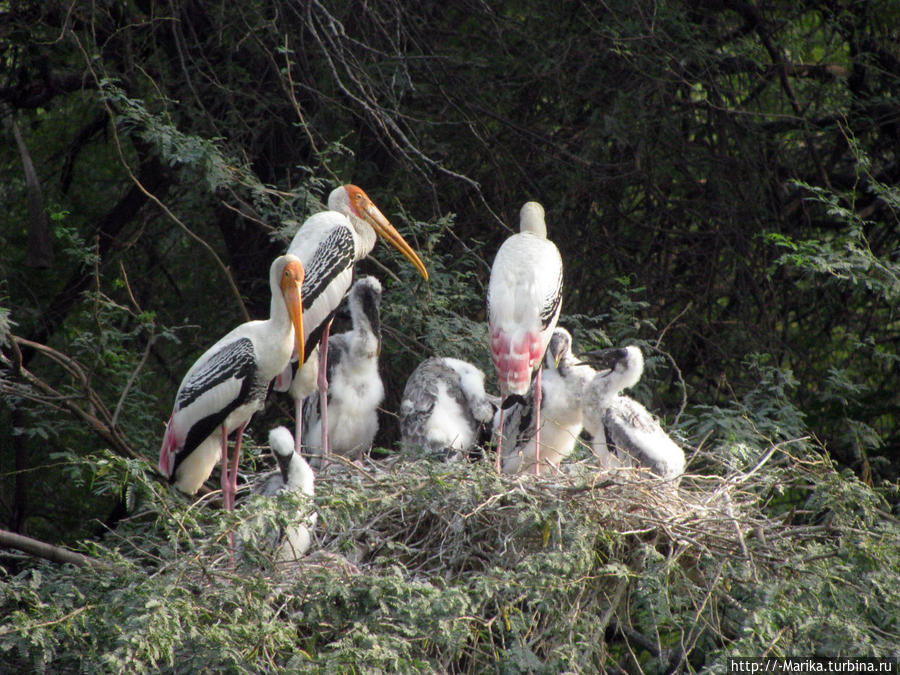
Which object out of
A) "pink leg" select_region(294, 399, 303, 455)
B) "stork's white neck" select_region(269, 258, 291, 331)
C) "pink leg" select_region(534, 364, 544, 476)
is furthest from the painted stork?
"pink leg" select_region(534, 364, 544, 476)

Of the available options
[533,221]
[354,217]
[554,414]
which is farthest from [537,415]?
[354,217]

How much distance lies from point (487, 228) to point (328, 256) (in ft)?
4.63

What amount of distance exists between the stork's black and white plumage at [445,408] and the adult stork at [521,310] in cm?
19

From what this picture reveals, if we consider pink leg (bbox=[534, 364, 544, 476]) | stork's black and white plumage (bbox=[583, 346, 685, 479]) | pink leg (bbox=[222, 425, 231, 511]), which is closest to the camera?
pink leg (bbox=[222, 425, 231, 511])

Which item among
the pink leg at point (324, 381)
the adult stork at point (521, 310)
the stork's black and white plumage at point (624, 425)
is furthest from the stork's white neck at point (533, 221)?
the pink leg at point (324, 381)

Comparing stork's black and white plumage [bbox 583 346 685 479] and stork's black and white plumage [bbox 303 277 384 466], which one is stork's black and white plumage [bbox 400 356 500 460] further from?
stork's black and white plumage [bbox 583 346 685 479]

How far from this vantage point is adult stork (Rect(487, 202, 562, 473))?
528 cm

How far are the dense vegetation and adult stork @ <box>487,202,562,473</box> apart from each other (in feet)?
→ 1.54

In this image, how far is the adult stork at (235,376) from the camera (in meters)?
5.03

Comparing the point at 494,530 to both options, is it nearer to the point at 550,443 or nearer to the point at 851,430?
the point at 550,443

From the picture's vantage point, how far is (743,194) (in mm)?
6723

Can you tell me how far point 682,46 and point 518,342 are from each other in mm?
2069

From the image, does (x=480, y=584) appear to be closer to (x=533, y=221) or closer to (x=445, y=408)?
(x=445, y=408)

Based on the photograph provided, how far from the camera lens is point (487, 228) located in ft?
22.5
